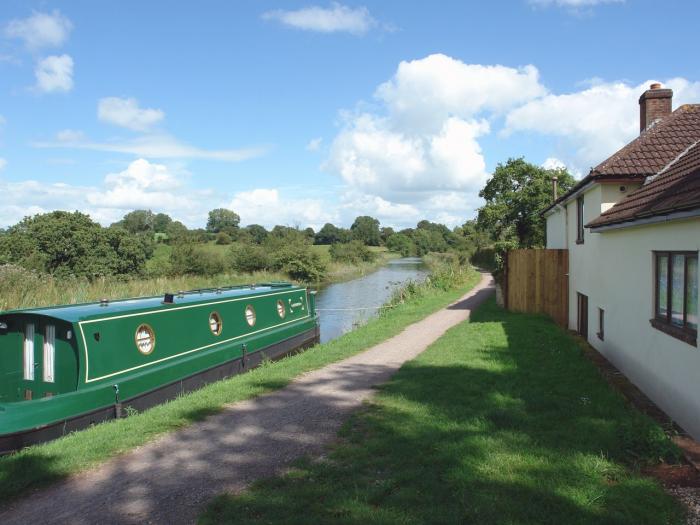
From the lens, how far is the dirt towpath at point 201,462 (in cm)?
400

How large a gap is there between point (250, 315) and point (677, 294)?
8578mm

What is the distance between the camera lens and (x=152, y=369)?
8430mm

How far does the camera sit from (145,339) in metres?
8.49

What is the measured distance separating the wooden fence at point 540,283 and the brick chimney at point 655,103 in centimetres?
334

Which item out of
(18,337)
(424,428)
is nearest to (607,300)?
(424,428)

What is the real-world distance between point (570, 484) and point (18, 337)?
7121mm

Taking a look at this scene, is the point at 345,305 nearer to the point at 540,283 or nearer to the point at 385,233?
the point at 540,283

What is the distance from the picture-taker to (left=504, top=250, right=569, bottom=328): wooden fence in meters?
12.9

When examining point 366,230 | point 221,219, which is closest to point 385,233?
point 366,230

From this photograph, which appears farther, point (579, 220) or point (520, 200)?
point (520, 200)

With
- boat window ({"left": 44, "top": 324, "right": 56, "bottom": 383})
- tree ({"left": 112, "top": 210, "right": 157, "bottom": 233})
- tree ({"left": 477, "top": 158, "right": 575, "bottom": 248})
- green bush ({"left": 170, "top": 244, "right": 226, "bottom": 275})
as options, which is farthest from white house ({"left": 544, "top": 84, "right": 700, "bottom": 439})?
tree ({"left": 112, "top": 210, "right": 157, "bottom": 233})

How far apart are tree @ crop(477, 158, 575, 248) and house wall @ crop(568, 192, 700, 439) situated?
20.1 meters

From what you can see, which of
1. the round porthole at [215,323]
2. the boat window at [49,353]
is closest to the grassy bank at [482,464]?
the boat window at [49,353]

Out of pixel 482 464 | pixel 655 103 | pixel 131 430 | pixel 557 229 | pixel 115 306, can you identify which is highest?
pixel 655 103
